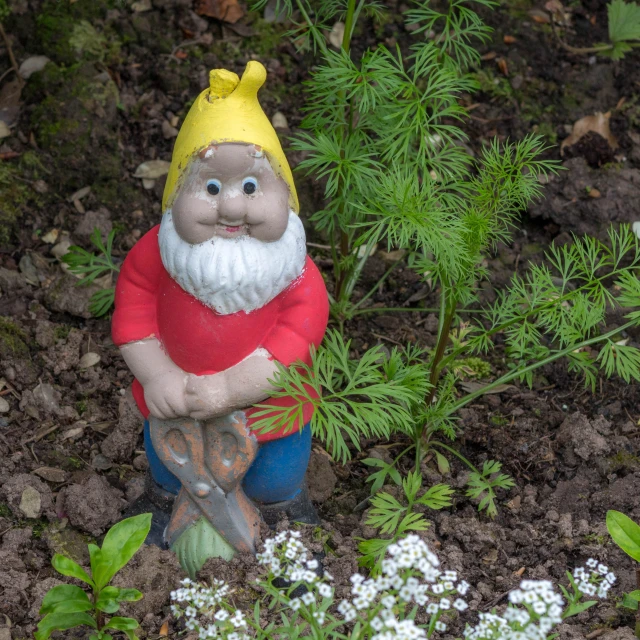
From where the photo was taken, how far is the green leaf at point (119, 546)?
6.97ft

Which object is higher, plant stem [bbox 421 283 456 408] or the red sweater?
the red sweater

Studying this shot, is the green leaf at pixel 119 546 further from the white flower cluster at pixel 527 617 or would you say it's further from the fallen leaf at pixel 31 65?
the fallen leaf at pixel 31 65

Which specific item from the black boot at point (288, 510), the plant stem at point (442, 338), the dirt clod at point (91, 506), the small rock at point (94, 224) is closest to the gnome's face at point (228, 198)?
the plant stem at point (442, 338)

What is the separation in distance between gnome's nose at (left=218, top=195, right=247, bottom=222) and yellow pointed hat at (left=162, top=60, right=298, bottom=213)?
0.39ft

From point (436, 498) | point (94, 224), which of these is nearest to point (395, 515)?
point (436, 498)

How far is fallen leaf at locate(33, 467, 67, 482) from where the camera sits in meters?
2.66

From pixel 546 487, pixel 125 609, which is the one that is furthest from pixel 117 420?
pixel 546 487

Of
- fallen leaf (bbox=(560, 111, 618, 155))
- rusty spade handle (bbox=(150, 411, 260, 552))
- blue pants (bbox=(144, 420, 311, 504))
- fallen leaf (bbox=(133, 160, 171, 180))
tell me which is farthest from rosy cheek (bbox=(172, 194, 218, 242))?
fallen leaf (bbox=(560, 111, 618, 155))

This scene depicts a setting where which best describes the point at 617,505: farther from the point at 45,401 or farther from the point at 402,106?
the point at 45,401

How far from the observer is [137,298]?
231cm

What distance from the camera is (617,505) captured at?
103 inches

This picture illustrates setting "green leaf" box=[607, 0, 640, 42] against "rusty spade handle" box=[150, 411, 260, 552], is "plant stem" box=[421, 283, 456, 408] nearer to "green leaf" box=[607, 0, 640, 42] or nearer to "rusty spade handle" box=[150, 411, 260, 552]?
"rusty spade handle" box=[150, 411, 260, 552]

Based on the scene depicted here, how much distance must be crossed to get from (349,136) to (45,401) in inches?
46.5

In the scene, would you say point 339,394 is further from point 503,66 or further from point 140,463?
point 503,66
